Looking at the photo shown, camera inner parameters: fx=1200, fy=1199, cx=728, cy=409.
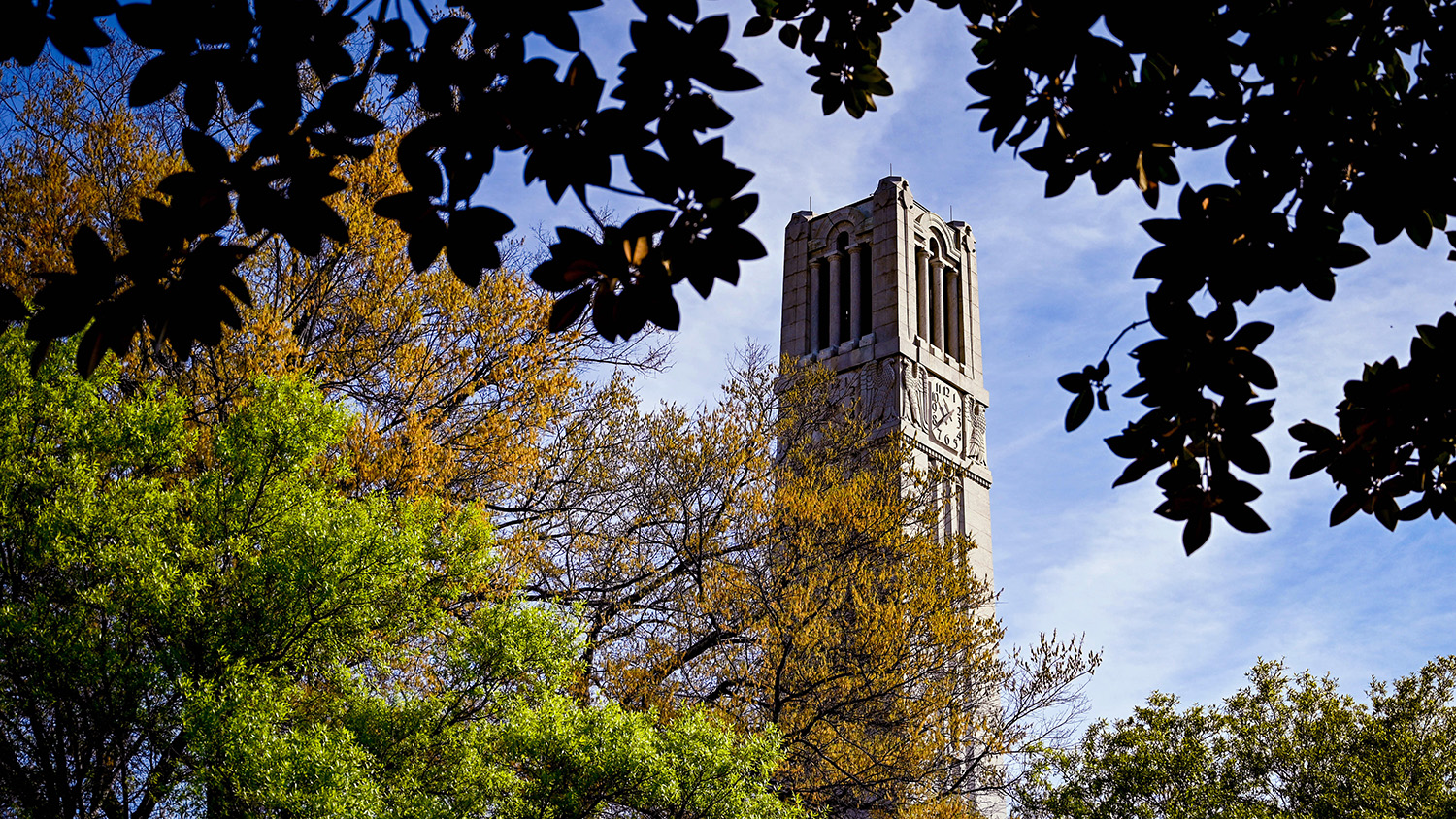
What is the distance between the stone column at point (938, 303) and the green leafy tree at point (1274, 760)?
12.9 metres

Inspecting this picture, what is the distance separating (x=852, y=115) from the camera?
388 centimetres

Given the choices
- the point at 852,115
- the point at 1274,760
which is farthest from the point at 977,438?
the point at 852,115

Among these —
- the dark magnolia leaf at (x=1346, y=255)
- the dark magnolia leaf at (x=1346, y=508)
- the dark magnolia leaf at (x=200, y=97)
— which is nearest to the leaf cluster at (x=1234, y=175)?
the dark magnolia leaf at (x=1346, y=255)

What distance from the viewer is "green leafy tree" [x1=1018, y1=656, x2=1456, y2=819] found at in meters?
17.9

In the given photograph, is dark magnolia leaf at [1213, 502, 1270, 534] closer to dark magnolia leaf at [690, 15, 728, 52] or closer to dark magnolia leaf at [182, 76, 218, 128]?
dark magnolia leaf at [690, 15, 728, 52]

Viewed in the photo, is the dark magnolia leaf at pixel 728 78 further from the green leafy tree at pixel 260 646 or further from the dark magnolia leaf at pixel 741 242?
the green leafy tree at pixel 260 646

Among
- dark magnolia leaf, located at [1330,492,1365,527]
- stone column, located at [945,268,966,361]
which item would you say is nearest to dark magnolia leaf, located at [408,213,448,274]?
dark magnolia leaf, located at [1330,492,1365,527]

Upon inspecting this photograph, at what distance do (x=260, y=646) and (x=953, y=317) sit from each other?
25.5 metres

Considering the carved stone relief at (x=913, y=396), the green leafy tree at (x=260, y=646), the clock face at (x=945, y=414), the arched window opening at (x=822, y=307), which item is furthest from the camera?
the arched window opening at (x=822, y=307)

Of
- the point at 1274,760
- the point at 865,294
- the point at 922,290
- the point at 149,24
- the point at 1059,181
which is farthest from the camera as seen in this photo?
the point at 922,290

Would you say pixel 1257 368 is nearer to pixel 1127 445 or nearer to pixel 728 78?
pixel 1127 445

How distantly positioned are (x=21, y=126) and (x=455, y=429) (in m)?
5.49

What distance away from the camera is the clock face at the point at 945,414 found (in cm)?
2898

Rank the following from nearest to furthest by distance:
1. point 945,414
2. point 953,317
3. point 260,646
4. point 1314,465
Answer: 1. point 1314,465
2. point 260,646
3. point 945,414
4. point 953,317
